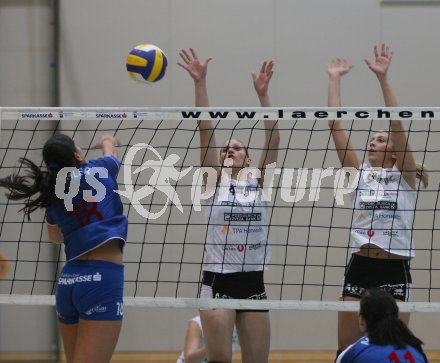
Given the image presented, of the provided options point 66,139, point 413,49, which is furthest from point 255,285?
point 413,49

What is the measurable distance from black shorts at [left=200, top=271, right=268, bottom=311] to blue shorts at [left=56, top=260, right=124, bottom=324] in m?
1.16

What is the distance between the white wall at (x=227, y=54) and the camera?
29.0 feet

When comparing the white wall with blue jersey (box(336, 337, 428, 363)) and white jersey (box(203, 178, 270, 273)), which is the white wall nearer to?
white jersey (box(203, 178, 270, 273))

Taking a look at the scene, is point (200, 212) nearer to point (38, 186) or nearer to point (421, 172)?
point (421, 172)

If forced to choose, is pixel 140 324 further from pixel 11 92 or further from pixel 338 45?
pixel 338 45

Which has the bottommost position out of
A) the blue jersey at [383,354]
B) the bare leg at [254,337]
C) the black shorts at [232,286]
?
the bare leg at [254,337]

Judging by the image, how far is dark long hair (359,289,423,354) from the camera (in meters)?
4.47

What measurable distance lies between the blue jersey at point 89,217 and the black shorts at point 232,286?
1186 millimetres

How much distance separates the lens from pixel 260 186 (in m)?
5.91

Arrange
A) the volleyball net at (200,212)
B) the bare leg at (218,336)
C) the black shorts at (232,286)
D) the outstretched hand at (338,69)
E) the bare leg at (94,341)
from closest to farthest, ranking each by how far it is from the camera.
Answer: the bare leg at (94,341) < the bare leg at (218,336) < the black shorts at (232,286) < the outstretched hand at (338,69) < the volleyball net at (200,212)

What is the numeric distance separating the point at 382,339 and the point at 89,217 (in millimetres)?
1673

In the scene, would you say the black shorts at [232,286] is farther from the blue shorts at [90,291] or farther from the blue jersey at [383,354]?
the blue jersey at [383,354]

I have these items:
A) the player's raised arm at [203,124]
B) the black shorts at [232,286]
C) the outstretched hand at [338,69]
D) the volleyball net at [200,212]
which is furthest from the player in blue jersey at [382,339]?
the volleyball net at [200,212]

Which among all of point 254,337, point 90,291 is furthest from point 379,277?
point 90,291
